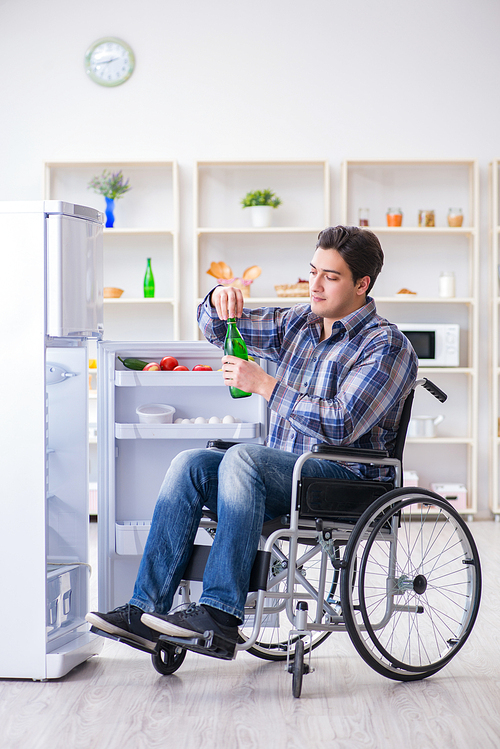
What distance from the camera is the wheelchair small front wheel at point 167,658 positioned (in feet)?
6.02

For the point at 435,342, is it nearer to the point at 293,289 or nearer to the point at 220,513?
the point at 293,289

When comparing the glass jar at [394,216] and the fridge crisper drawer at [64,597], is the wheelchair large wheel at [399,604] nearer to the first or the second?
the fridge crisper drawer at [64,597]

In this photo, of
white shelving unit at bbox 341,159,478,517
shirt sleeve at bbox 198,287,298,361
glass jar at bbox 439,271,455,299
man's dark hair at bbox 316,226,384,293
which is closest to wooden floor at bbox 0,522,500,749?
shirt sleeve at bbox 198,287,298,361

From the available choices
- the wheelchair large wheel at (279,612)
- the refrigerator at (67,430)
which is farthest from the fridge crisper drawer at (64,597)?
the wheelchair large wheel at (279,612)

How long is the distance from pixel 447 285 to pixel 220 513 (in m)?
2.96

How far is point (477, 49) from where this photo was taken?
4.32 meters

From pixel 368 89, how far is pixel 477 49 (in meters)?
0.71

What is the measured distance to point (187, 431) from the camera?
2.25 meters

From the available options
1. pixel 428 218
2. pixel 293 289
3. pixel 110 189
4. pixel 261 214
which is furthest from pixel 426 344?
pixel 110 189

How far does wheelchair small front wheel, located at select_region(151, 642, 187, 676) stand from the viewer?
6.02 ft

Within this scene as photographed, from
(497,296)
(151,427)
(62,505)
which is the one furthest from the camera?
(497,296)

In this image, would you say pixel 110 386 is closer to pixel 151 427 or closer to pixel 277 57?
pixel 151 427

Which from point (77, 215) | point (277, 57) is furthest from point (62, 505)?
point (277, 57)

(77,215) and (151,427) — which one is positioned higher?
(77,215)
